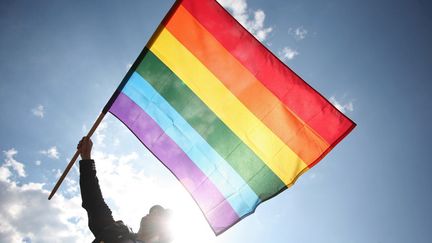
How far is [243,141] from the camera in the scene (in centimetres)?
465

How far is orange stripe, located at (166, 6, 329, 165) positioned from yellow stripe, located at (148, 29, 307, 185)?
88 millimetres

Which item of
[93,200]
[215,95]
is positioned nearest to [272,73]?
[215,95]

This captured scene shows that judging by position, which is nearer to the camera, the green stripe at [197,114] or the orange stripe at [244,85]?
the orange stripe at [244,85]

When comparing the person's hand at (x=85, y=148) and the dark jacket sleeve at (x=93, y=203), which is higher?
the person's hand at (x=85, y=148)

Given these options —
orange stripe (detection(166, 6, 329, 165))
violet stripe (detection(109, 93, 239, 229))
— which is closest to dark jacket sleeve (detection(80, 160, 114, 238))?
violet stripe (detection(109, 93, 239, 229))

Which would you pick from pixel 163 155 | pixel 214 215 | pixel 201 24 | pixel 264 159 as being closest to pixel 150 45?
pixel 201 24

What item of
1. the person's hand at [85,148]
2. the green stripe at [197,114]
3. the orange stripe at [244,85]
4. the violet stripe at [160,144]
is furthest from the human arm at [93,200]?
the orange stripe at [244,85]

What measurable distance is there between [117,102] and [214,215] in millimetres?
2459

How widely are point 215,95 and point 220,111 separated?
28 centimetres

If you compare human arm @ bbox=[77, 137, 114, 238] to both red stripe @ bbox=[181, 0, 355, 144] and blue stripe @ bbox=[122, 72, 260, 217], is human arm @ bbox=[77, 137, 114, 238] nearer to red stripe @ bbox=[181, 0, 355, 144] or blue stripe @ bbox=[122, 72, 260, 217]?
blue stripe @ bbox=[122, 72, 260, 217]

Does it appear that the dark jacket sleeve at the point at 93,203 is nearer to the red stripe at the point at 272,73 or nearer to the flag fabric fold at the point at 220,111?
the flag fabric fold at the point at 220,111

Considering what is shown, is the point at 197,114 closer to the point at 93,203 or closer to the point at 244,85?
the point at 244,85

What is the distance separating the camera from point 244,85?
15.3 feet

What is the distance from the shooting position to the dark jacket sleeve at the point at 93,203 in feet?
7.75
